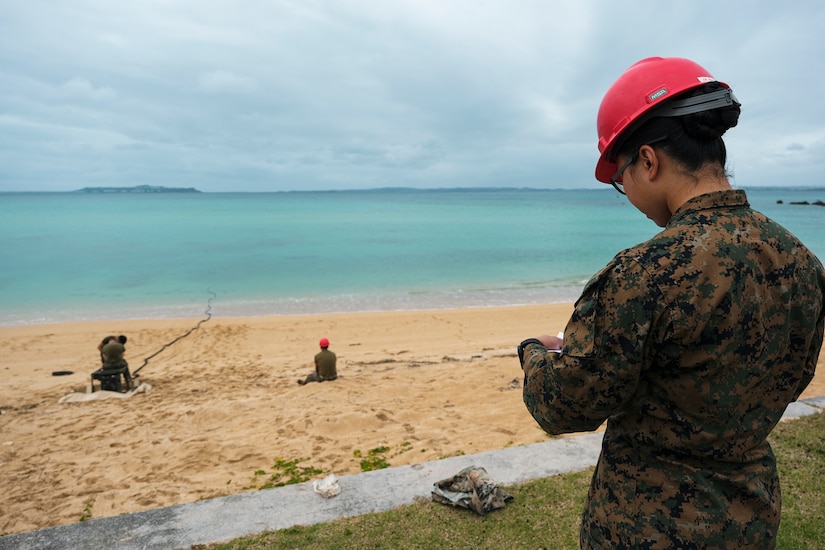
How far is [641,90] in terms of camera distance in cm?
148

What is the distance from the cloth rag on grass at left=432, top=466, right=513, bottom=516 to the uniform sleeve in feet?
9.19

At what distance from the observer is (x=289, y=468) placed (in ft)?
19.4

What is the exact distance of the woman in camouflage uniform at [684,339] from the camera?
1.33 m

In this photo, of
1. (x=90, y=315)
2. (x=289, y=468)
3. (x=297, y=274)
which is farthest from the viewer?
(x=297, y=274)

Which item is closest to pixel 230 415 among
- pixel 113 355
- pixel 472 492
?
pixel 113 355

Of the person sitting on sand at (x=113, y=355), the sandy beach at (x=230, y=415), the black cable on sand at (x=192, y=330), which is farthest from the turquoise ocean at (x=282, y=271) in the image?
the person sitting on sand at (x=113, y=355)

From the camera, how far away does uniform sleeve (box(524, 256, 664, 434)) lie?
1313 millimetres

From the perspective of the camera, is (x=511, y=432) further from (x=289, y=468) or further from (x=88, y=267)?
(x=88, y=267)

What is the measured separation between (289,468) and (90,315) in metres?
16.7

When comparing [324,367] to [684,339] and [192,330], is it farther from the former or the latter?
[684,339]

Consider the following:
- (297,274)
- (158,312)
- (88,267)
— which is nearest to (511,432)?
(158,312)

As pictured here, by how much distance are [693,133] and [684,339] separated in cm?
55

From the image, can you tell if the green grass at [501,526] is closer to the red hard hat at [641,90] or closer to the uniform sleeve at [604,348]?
the uniform sleeve at [604,348]

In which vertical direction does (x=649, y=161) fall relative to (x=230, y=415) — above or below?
above
